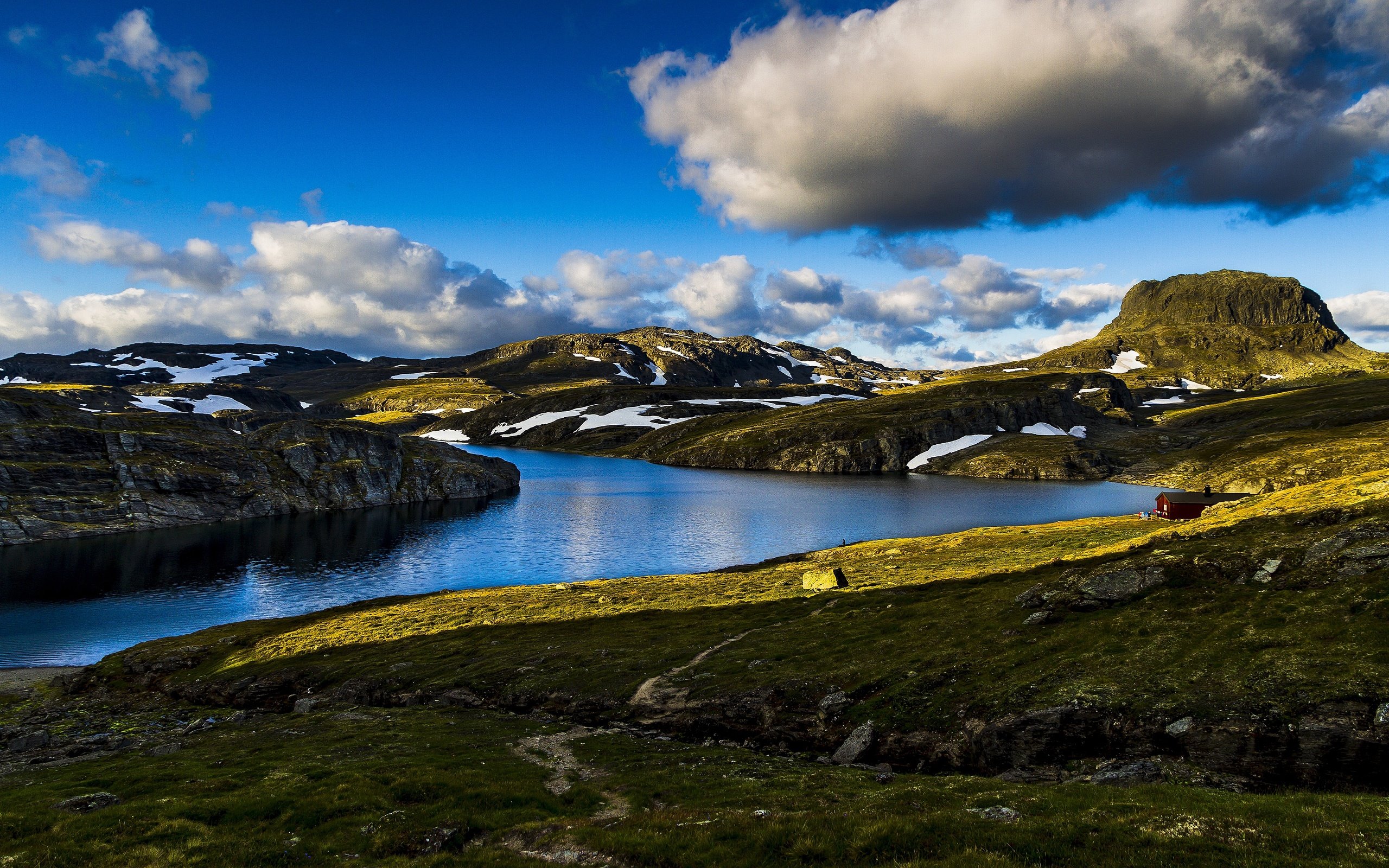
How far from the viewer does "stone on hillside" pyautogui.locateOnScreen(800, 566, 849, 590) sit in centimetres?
6103

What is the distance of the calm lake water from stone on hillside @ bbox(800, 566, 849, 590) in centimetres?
3338

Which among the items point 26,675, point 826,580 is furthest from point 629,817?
point 26,675

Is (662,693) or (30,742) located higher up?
(662,693)

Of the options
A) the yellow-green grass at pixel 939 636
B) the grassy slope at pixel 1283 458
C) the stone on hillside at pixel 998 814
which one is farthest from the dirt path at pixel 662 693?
the grassy slope at pixel 1283 458

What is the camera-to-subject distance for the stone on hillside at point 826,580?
200 ft

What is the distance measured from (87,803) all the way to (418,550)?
9847cm

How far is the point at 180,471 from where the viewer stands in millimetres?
141625

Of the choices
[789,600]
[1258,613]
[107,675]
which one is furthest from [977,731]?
→ [107,675]

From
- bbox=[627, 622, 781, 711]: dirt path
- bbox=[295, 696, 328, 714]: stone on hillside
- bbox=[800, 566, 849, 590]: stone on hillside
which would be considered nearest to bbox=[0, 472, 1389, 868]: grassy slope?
bbox=[627, 622, 781, 711]: dirt path

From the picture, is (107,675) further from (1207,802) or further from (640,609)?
(1207,802)

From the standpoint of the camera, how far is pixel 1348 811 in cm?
1531

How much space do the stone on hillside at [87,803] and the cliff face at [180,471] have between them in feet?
435

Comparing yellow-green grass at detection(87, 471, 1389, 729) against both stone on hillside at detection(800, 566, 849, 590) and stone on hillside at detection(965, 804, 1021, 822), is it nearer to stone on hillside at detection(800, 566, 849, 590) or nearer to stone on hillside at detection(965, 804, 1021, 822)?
stone on hillside at detection(800, 566, 849, 590)

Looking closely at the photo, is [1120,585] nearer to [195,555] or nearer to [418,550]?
[418,550]
